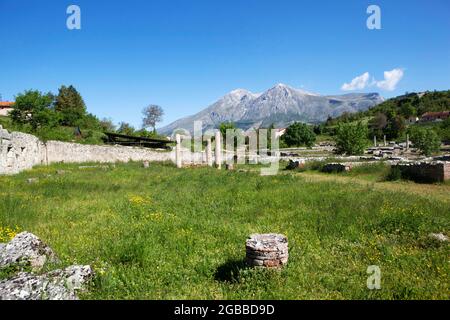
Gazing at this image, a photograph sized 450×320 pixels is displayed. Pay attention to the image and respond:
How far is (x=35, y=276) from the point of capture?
4953 mm

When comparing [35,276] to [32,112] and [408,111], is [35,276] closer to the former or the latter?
[32,112]

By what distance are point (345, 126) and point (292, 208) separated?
79.5 ft

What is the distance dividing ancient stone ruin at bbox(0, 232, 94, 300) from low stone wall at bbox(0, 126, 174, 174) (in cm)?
1564

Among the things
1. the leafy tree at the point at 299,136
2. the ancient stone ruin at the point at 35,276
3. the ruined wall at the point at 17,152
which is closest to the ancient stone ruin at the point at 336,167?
the ancient stone ruin at the point at 35,276

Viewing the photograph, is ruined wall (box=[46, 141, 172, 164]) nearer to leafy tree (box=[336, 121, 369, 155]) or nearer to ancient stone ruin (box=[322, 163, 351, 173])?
leafy tree (box=[336, 121, 369, 155])

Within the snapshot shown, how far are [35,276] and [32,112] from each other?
38.8 metres

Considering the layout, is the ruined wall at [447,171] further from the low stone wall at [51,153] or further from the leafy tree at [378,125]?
the leafy tree at [378,125]


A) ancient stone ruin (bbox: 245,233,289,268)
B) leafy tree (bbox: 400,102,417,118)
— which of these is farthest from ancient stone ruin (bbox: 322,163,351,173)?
leafy tree (bbox: 400,102,417,118)

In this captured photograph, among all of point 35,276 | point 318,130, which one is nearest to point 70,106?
point 318,130

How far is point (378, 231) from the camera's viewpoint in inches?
301

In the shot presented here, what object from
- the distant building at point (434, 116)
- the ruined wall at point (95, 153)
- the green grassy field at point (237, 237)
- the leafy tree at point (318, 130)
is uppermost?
the distant building at point (434, 116)

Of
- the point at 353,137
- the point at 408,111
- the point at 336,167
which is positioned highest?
the point at 408,111

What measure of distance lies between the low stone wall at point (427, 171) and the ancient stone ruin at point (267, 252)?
477 inches

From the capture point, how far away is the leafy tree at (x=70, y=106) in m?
48.6
